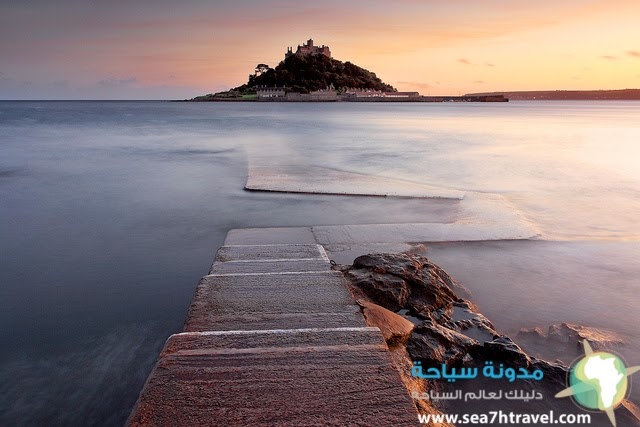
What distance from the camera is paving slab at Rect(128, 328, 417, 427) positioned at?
2.25 m

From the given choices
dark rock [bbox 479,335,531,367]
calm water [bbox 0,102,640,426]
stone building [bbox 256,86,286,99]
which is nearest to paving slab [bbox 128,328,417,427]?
calm water [bbox 0,102,640,426]

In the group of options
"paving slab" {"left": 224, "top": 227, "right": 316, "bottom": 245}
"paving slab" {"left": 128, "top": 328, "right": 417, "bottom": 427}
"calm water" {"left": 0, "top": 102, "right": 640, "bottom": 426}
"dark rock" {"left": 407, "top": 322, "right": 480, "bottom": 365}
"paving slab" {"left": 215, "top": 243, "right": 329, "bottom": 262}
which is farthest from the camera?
"paving slab" {"left": 224, "top": 227, "right": 316, "bottom": 245}

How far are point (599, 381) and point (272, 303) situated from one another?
2510 millimetres

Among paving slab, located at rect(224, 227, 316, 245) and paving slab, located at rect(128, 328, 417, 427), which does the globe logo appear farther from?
paving slab, located at rect(224, 227, 316, 245)

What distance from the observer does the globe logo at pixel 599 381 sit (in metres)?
3.45

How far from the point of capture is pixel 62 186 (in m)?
12.2

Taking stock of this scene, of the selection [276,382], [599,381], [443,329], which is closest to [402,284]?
[443,329]

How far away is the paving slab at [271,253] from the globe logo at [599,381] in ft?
7.47

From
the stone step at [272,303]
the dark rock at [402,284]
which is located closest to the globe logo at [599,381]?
the dark rock at [402,284]

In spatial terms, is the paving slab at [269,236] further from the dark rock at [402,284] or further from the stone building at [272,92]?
the stone building at [272,92]

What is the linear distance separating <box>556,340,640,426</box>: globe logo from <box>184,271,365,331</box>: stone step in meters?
1.63

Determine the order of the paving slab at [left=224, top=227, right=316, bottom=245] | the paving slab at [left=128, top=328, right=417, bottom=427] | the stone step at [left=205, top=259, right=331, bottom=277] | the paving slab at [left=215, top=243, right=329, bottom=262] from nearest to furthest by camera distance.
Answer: the paving slab at [left=128, top=328, right=417, bottom=427], the stone step at [left=205, top=259, right=331, bottom=277], the paving slab at [left=215, top=243, right=329, bottom=262], the paving slab at [left=224, top=227, right=316, bottom=245]

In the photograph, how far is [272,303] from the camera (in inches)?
142

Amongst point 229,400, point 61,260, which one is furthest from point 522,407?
point 61,260
